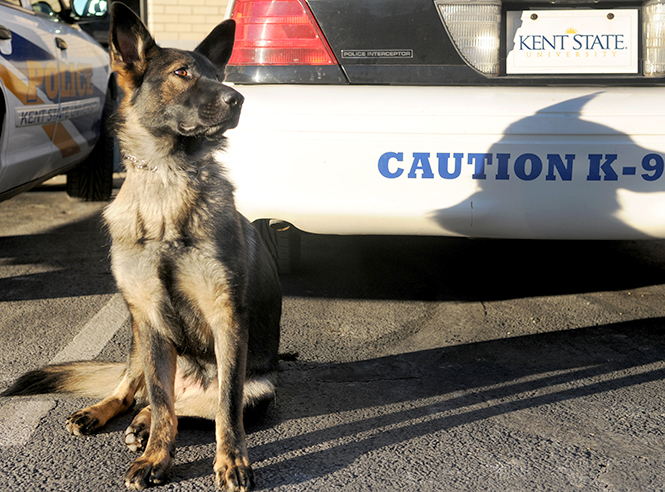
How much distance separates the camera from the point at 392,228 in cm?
307

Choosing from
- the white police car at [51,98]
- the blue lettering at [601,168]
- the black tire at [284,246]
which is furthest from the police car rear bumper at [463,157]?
the white police car at [51,98]

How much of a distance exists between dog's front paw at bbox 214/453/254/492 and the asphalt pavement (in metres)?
0.06

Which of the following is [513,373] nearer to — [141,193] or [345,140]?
[345,140]

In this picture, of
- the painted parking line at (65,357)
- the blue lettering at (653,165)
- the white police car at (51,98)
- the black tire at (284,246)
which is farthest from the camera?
the white police car at (51,98)

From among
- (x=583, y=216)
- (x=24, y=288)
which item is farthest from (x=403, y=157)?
(x=24, y=288)

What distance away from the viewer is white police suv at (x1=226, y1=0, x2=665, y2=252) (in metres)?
2.84

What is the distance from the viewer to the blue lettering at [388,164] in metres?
2.89

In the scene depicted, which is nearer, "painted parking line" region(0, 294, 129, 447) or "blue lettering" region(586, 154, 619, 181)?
"painted parking line" region(0, 294, 129, 447)

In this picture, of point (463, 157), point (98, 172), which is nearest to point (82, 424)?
point (463, 157)

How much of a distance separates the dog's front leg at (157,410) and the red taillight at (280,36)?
4.59 feet

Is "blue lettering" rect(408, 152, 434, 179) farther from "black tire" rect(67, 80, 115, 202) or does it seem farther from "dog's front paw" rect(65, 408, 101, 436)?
"black tire" rect(67, 80, 115, 202)

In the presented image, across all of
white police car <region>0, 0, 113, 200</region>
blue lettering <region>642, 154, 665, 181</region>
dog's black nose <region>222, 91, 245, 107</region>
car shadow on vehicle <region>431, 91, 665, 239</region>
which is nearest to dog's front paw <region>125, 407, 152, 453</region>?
dog's black nose <region>222, 91, 245, 107</region>

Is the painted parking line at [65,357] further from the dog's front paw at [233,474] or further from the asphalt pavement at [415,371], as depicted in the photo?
the dog's front paw at [233,474]

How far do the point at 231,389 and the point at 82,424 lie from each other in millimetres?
590
